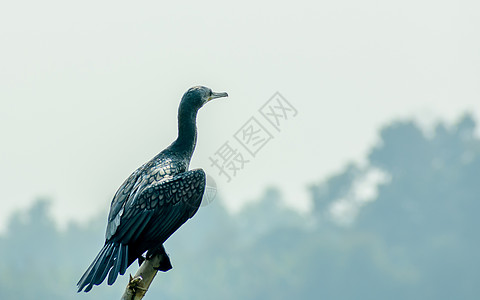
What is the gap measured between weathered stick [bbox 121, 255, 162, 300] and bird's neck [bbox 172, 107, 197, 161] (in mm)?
1072

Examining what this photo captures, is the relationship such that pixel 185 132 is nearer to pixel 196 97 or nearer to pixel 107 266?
pixel 196 97

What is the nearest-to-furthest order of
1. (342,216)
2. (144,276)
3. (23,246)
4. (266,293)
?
(144,276) < (266,293) < (342,216) < (23,246)

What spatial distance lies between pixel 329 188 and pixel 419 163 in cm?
666

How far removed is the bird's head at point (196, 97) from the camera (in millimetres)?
8062

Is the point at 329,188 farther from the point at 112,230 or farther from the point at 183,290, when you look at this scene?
the point at 112,230

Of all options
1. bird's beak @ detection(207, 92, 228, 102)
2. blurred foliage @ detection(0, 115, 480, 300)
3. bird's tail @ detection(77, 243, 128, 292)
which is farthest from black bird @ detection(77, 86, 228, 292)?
blurred foliage @ detection(0, 115, 480, 300)

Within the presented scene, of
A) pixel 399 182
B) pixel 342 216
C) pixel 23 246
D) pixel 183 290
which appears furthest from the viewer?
pixel 23 246

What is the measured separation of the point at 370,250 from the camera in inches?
2399

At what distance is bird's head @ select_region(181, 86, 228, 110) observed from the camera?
8.06m

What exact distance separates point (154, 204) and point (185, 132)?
0.83 meters

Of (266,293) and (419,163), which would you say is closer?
(266,293)

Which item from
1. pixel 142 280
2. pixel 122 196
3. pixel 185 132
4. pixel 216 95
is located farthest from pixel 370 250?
pixel 142 280

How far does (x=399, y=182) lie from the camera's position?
69.2 meters

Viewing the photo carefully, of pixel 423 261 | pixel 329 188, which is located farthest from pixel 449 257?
pixel 329 188
